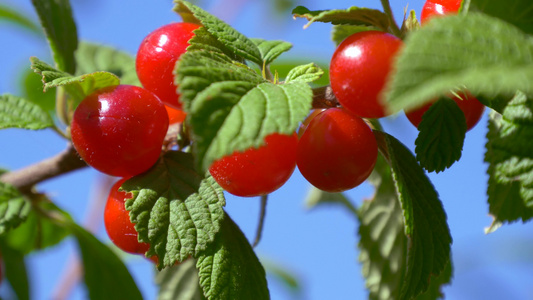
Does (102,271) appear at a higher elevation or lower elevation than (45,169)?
lower

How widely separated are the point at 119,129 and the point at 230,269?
29 cm

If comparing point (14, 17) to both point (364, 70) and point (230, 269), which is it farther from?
point (364, 70)

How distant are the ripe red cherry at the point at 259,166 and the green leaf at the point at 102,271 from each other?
2.27 feet

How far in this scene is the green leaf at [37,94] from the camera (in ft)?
6.68

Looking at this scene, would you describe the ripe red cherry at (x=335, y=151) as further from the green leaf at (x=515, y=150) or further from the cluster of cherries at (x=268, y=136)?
the green leaf at (x=515, y=150)

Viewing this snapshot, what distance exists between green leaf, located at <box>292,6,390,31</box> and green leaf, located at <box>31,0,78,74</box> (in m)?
0.64

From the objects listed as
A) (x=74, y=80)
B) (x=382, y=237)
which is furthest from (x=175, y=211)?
(x=382, y=237)

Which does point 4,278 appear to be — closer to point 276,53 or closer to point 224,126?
point 276,53

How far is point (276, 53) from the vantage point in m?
1.11

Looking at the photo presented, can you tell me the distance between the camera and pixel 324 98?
1.05 m

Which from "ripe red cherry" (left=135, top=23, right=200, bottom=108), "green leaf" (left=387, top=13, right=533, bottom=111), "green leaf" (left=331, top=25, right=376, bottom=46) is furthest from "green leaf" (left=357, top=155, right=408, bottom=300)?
"green leaf" (left=387, top=13, right=533, bottom=111)

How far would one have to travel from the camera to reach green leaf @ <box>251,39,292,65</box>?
1107 mm

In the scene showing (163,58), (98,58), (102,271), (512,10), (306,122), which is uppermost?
(512,10)

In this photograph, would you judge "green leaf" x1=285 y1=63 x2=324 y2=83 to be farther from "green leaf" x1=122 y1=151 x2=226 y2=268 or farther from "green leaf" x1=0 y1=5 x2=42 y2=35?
"green leaf" x1=0 y1=5 x2=42 y2=35
